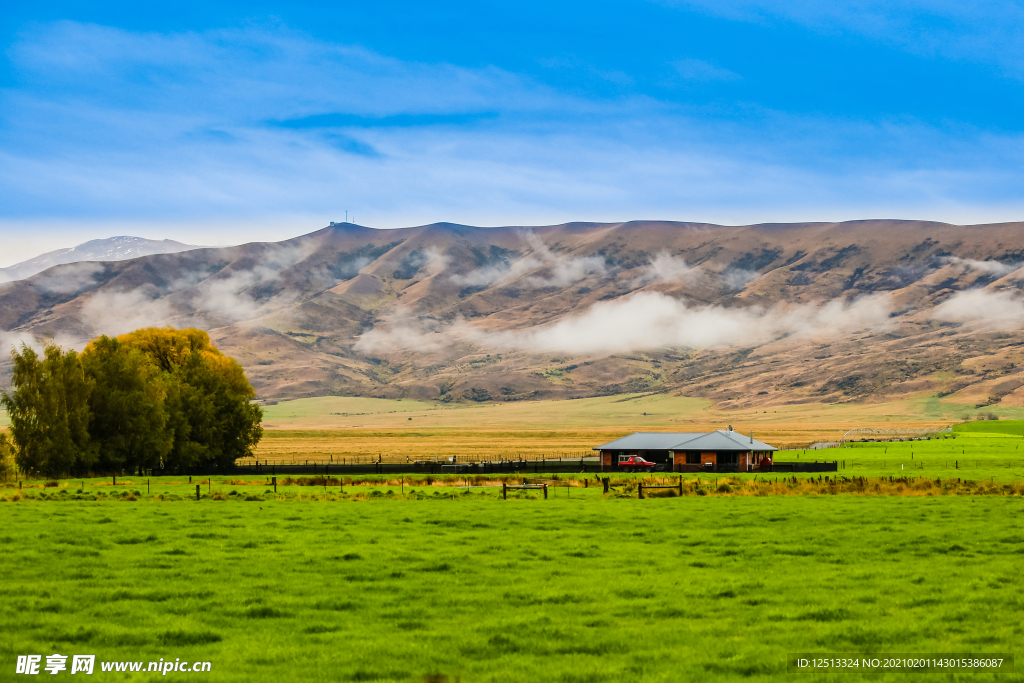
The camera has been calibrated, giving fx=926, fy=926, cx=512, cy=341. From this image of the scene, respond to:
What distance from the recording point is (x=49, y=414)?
2591 inches

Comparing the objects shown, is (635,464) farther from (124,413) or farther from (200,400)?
(124,413)

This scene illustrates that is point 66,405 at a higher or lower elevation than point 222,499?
higher

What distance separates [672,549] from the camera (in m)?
23.7

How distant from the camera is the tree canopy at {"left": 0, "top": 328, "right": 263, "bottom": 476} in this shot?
216ft

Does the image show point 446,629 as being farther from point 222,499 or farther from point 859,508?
point 222,499

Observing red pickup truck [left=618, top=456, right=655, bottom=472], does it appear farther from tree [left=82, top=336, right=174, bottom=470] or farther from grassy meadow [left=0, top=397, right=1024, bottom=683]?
grassy meadow [left=0, top=397, right=1024, bottom=683]

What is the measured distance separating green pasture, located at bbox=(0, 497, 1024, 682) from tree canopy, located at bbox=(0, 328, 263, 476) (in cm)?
3979

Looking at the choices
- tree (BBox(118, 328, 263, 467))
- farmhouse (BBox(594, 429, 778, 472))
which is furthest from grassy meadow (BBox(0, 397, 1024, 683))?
farmhouse (BBox(594, 429, 778, 472))

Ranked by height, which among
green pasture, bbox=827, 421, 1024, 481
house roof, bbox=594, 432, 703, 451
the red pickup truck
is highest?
house roof, bbox=594, 432, 703, 451

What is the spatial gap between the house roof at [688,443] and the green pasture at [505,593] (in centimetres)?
6083

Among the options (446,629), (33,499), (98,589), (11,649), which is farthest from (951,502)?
(33,499)

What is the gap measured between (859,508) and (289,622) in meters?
25.6

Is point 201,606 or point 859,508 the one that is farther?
point 859,508

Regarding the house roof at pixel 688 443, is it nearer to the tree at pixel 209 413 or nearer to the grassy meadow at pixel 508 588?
the tree at pixel 209 413
